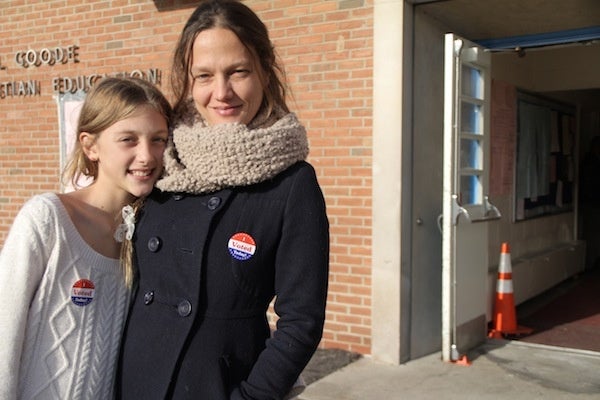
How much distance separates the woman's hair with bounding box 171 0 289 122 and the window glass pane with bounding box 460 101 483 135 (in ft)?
12.3

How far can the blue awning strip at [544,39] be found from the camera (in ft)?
18.3

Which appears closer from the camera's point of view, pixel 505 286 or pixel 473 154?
pixel 473 154

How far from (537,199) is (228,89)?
7185 millimetres

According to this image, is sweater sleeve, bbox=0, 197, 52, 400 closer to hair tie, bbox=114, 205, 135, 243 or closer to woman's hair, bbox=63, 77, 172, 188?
hair tie, bbox=114, 205, 135, 243

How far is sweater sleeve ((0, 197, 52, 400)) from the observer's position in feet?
5.72

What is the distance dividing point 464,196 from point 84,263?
413 centimetres

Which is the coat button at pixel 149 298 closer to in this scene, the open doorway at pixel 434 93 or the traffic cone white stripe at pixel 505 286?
the open doorway at pixel 434 93

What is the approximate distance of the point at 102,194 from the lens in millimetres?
2039

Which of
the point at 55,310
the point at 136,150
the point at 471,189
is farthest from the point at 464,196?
the point at 55,310

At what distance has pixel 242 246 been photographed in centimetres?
171

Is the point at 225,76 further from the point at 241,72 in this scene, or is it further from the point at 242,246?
the point at 242,246

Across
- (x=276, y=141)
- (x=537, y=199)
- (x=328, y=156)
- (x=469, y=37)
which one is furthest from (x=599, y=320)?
(x=276, y=141)

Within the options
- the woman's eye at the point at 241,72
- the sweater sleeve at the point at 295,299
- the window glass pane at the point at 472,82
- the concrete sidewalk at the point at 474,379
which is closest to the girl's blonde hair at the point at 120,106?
the woman's eye at the point at 241,72

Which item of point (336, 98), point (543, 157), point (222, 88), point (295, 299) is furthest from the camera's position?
point (543, 157)
